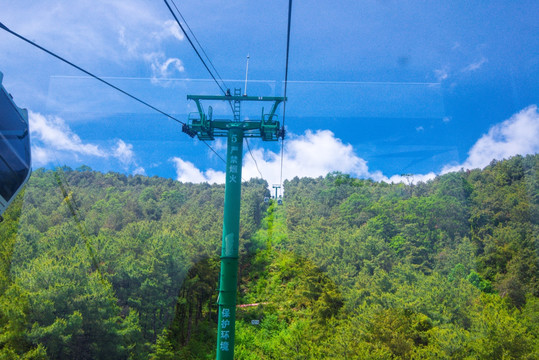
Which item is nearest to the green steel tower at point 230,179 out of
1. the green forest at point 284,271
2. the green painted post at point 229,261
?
the green painted post at point 229,261

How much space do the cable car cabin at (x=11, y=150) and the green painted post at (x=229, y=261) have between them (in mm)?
2413

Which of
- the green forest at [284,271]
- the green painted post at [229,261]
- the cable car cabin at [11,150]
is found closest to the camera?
the cable car cabin at [11,150]

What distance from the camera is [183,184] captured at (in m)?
22.6

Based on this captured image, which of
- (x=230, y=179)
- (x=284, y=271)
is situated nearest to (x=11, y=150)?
(x=230, y=179)

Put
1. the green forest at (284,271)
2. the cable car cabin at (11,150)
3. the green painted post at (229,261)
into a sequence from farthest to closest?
the green forest at (284,271)
the green painted post at (229,261)
the cable car cabin at (11,150)

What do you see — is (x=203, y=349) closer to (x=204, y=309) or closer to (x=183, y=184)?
(x=204, y=309)

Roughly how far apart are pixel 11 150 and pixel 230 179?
267 cm

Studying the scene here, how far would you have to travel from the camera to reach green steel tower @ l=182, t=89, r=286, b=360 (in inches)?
171

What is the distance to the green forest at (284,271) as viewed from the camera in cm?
841

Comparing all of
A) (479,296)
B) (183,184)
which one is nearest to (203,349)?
(479,296)

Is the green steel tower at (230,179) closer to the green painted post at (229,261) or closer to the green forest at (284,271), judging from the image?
the green painted post at (229,261)

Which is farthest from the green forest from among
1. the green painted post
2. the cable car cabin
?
the cable car cabin

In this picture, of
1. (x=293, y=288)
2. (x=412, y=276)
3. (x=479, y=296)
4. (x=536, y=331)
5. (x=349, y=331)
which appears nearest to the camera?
(x=536, y=331)

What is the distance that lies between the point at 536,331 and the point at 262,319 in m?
9.24
